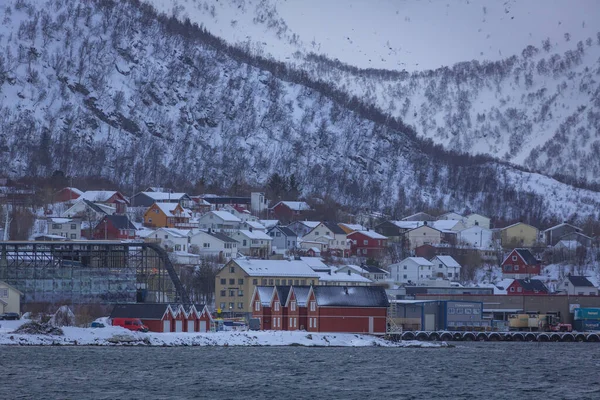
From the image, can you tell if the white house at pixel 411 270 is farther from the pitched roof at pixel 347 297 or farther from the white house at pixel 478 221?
the pitched roof at pixel 347 297

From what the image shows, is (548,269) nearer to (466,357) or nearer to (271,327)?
(271,327)

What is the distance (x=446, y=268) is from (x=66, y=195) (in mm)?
39183

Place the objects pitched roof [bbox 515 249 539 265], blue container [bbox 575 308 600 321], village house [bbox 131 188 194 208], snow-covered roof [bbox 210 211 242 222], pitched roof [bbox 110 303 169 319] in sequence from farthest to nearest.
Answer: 1. village house [bbox 131 188 194 208]
2. snow-covered roof [bbox 210 211 242 222]
3. pitched roof [bbox 515 249 539 265]
4. blue container [bbox 575 308 600 321]
5. pitched roof [bbox 110 303 169 319]

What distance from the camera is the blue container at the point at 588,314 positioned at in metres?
109

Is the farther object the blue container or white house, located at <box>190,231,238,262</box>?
white house, located at <box>190,231,238,262</box>

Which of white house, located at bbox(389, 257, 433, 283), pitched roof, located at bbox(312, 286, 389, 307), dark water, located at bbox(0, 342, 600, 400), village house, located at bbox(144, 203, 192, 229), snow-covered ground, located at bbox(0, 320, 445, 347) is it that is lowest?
dark water, located at bbox(0, 342, 600, 400)

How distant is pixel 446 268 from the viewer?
134625 mm

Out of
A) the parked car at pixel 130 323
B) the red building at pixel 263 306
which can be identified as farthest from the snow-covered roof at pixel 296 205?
the parked car at pixel 130 323

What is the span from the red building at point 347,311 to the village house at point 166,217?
4900cm

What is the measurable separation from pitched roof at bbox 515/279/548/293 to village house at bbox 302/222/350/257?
23.4 metres

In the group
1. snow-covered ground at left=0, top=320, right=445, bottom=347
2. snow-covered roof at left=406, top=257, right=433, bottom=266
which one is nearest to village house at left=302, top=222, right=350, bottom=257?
snow-covered roof at left=406, top=257, right=433, bottom=266

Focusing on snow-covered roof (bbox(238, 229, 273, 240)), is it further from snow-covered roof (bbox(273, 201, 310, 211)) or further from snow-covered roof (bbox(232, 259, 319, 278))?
snow-covered roof (bbox(273, 201, 310, 211))

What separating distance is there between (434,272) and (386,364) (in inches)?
2398

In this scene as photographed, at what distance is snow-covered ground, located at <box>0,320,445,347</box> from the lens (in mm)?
79375
